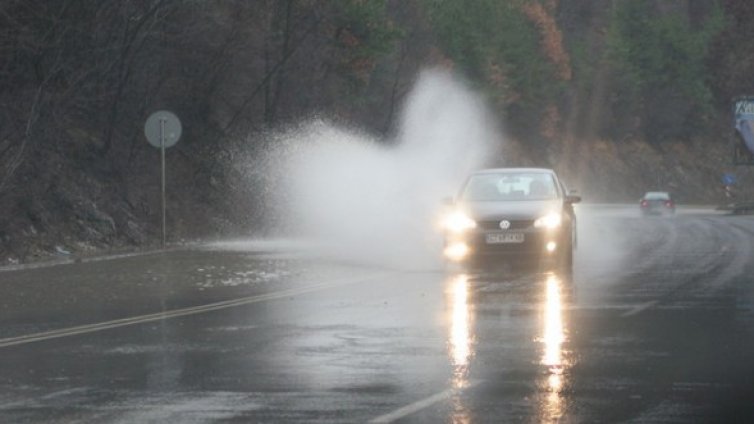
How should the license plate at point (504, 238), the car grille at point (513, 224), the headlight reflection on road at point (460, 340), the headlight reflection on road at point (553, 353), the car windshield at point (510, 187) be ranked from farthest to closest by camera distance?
the car windshield at point (510, 187) < the car grille at point (513, 224) < the license plate at point (504, 238) < the headlight reflection on road at point (460, 340) < the headlight reflection on road at point (553, 353)

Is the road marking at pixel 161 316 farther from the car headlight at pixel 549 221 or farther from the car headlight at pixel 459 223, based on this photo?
the car headlight at pixel 549 221

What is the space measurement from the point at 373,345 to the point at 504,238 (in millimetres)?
11190

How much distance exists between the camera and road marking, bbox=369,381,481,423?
997cm

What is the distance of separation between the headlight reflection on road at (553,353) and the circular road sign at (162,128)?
1237 centimetres

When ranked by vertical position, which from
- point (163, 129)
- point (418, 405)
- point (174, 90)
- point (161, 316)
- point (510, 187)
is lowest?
point (418, 405)

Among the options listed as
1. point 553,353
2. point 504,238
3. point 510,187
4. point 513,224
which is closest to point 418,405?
point 553,353

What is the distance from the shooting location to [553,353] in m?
13.5

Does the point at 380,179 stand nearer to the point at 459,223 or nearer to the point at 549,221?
the point at 459,223

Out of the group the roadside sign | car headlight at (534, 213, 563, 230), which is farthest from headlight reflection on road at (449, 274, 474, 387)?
the roadside sign

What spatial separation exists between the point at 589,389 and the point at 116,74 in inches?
968

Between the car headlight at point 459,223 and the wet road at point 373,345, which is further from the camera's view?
the car headlight at point 459,223

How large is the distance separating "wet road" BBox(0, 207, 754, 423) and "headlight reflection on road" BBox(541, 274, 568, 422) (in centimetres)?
3

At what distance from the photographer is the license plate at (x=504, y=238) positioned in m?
25.2

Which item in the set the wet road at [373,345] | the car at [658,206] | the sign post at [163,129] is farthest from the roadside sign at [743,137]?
the wet road at [373,345]
